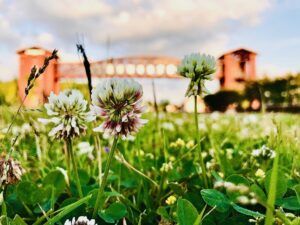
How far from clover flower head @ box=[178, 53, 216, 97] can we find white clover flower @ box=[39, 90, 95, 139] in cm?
34

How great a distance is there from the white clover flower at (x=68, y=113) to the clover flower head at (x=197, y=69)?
1.13 ft

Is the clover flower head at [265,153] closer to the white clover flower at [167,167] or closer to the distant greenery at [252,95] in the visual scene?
the white clover flower at [167,167]

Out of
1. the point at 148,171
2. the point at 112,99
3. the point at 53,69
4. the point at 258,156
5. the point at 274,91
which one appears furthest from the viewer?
the point at 53,69

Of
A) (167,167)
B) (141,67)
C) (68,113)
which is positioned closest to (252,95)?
(141,67)

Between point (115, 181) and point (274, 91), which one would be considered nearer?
point (115, 181)

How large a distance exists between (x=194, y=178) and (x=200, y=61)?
0.46m

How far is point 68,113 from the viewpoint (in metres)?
1.29

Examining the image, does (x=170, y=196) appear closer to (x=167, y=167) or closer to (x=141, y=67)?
(x=167, y=167)

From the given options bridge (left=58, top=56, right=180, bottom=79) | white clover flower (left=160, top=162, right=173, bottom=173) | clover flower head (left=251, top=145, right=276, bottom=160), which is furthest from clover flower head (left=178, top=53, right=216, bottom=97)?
bridge (left=58, top=56, right=180, bottom=79)

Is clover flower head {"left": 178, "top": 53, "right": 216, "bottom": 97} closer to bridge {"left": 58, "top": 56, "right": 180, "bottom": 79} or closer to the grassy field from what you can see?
the grassy field

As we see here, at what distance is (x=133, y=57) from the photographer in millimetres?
26734

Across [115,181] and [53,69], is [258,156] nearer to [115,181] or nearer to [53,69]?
[115,181]

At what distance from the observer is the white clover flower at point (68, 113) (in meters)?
1.27

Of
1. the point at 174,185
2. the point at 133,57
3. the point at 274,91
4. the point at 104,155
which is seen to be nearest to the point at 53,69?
the point at 133,57
